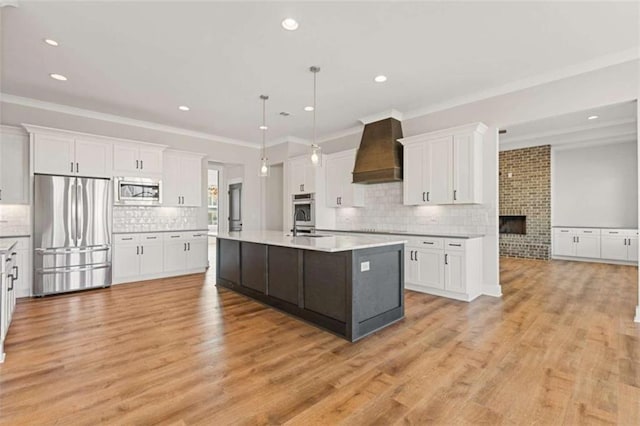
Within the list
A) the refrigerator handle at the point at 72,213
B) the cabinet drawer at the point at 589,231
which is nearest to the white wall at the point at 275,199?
the refrigerator handle at the point at 72,213

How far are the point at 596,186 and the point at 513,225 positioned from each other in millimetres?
1961

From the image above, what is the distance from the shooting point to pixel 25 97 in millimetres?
4734

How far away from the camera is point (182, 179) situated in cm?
630

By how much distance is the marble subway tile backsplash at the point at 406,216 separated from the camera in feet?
15.5

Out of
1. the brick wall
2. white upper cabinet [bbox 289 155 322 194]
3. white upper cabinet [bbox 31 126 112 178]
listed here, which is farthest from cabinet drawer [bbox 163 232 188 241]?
the brick wall

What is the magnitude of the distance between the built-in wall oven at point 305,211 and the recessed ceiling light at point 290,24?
3934 millimetres

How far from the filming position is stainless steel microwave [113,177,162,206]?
17.7 feet

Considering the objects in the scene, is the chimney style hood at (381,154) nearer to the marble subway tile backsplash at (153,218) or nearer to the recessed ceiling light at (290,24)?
the recessed ceiling light at (290,24)

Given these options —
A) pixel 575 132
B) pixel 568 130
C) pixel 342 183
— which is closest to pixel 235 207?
pixel 342 183

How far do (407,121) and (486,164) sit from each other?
1.59 meters

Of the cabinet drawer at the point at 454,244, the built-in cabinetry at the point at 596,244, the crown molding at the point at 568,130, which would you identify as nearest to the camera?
the cabinet drawer at the point at 454,244

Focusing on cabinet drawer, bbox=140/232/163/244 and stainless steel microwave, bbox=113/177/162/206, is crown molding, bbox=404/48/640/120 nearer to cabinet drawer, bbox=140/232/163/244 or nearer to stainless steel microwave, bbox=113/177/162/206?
stainless steel microwave, bbox=113/177/162/206

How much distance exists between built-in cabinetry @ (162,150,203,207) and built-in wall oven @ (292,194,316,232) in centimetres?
207

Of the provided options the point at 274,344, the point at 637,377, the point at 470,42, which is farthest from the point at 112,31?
the point at 637,377
